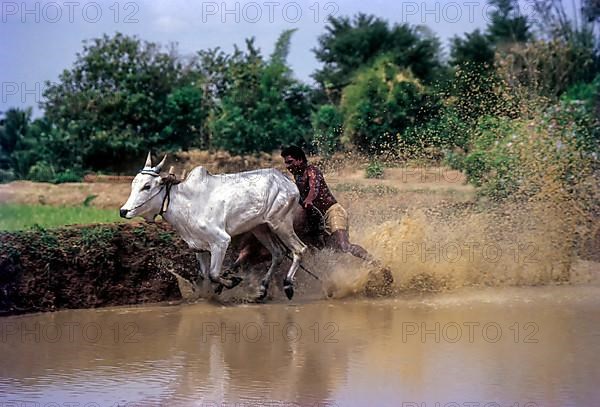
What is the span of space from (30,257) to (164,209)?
58.9 inches

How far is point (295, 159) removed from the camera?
11.1 metres

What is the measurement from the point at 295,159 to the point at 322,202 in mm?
590

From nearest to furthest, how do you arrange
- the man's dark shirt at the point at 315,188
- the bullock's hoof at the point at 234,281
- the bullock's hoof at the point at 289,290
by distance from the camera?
1. the bullock's hoof at the point at 234,281
2. the bullock's hoof at the point at 289,290
3. the man's dark shirt at the point at 315,188

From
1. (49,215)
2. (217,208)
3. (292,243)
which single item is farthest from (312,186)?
(49,215)

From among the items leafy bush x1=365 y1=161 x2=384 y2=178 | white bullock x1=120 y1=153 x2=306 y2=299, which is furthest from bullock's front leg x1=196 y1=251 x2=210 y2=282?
leafy bush x1=365 y1=161 x2=384 y2=178

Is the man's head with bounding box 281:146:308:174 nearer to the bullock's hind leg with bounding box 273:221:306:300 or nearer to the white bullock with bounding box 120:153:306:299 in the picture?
the white bullock with bounding box 120:153:306:299

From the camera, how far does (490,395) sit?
273 inches

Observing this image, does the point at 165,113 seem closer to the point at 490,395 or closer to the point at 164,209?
the point at 164,209

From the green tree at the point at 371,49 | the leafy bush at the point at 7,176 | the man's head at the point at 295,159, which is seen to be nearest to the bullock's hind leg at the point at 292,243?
the man's head at the point at 295,159

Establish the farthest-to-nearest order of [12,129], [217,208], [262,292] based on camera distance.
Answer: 1. [12,129]
2. [262,292]
3. [217,208]

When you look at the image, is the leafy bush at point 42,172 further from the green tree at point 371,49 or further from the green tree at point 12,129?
the green tree at point 371,49

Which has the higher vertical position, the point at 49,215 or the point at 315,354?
the point at 49,215

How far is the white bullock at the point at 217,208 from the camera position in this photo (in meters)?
10.3

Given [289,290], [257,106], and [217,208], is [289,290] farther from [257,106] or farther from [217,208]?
[257,106]
